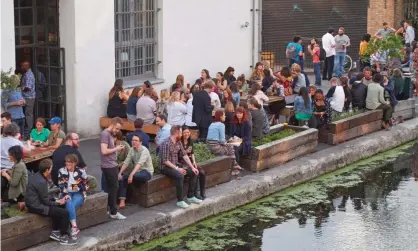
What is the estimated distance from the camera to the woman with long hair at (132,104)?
18.9 metres

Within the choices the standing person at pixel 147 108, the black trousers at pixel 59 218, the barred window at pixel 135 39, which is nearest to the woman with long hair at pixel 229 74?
the barred window at pixel 135 39

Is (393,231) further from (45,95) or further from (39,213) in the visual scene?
(45,95)

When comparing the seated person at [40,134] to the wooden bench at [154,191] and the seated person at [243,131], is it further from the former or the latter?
the seated person at [243,131]

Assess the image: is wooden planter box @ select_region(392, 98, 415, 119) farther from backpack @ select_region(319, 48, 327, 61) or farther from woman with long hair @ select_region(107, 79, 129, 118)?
woman with long hair @ select_region(107, 79, 129, 118)

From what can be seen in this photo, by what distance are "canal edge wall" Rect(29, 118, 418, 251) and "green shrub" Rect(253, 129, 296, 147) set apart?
58cm

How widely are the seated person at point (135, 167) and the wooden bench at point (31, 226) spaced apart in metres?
0.91

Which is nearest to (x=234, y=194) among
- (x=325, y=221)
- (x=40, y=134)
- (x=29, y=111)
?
(x=325, y=221)

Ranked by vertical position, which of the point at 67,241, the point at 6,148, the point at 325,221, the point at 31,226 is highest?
the point at 6,148

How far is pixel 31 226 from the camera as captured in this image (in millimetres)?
11844

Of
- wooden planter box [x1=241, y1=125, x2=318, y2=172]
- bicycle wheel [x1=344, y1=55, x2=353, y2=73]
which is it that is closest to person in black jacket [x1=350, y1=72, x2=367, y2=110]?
wooden planter box [x1=241, y1=125, x2=318, y2=172]

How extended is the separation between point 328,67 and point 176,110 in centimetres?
1096

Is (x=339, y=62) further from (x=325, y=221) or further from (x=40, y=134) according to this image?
(x=40, y=134)

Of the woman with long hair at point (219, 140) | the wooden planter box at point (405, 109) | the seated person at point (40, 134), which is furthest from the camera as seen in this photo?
the wooden planter box at point (405, 109)

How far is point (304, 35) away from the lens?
31.2 metres
